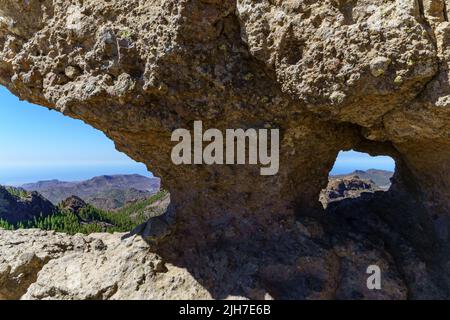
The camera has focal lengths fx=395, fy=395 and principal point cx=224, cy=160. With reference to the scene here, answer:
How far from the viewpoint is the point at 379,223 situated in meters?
7.80

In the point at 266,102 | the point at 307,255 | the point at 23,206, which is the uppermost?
the point at 266,102

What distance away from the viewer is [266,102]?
21.3ft

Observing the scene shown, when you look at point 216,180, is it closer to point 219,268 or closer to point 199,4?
point 219,268

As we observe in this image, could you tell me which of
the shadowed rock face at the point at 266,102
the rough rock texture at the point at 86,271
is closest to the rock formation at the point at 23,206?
the rough rock texture at the point at 86,271

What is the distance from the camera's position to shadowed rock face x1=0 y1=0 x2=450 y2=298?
5395 millimetres

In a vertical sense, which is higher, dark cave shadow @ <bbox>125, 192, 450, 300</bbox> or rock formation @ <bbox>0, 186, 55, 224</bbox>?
dark cave shadow @ <bbox>125, 192, 450, 300</bbox>

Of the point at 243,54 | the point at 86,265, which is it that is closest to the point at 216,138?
the point at 243,54

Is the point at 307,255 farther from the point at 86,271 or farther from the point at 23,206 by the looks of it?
the point at 23,206

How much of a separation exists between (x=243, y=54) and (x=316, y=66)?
131 cm

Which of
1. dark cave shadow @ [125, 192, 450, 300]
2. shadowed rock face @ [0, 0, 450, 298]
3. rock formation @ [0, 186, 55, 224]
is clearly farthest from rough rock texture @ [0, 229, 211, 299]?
rock formation @ [0, 186, 55, 224]

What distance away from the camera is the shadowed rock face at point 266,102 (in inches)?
212

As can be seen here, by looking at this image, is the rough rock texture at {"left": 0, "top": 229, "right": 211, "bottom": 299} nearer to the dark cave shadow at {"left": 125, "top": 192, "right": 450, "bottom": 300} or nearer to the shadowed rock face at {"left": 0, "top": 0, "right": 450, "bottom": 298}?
the dark cave shadow at {"left": 125, "top": 192, "right": 450, "bottom": 300}

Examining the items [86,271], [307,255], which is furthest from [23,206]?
[307,255]

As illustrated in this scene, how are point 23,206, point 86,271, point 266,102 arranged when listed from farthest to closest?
point 23,206 → point 86,271 → point 266,102
